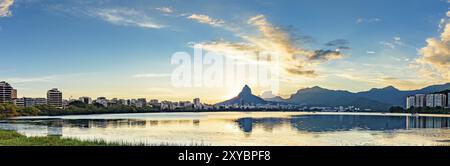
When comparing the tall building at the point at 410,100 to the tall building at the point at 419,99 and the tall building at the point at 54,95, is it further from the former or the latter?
the tall building at the point at 54,95

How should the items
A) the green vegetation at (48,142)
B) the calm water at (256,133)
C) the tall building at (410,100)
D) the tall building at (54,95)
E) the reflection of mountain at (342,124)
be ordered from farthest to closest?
the reflection of mountain at (342,124), the calm water at (256,133), the green vegetation at (48,142), the tall building at (54,95), the tall building at (410,100)

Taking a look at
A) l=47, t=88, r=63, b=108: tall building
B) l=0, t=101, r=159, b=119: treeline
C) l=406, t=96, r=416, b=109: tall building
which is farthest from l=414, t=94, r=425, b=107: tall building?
l=0, t=101, r=159, b=119: treeline

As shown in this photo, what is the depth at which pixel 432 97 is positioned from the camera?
24.1 ft

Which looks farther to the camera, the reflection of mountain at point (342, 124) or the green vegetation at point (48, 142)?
the reflection of mountain at point (342, 124)

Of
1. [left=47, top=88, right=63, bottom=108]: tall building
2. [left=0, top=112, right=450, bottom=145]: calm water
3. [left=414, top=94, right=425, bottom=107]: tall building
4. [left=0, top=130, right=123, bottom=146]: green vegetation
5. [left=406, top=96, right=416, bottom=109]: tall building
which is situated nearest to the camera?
[left=414, top=94, right=425, bottom=107]: tall building

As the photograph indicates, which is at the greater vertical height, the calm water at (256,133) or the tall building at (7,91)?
the tall building at (7,91)

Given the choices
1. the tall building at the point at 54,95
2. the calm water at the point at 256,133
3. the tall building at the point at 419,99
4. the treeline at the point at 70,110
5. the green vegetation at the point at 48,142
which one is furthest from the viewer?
the treeline at the point at 70,110

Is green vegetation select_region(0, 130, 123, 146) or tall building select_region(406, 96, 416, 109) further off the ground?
tall building select_region(406, 96, 416, 109)

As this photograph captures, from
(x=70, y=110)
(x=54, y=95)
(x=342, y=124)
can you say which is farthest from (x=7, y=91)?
(x=70, y=110)

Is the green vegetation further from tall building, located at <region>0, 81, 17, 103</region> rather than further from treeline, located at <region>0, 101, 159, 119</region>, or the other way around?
treeline, located at <region>0, 101, 159, 119</region>

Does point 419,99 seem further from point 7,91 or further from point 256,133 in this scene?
point 256,133

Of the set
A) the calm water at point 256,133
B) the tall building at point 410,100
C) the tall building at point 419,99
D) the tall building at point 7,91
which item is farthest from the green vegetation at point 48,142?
the tall building at point 419,99
